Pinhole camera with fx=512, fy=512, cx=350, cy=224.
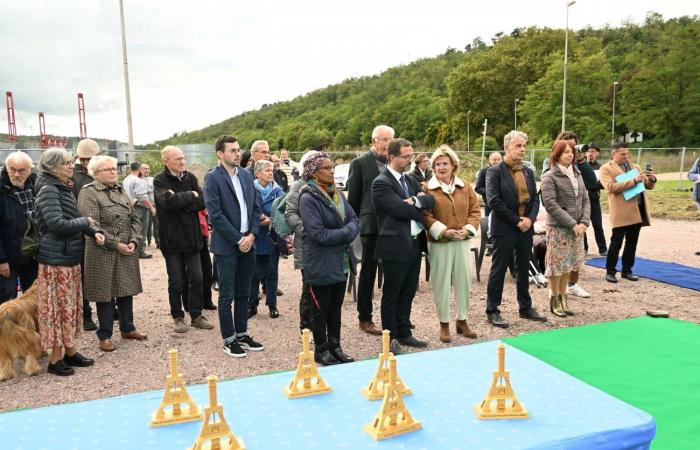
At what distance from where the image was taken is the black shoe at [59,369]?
167 inches

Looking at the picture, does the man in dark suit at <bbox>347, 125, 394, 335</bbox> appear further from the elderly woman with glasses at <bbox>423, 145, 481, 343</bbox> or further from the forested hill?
the forested hill

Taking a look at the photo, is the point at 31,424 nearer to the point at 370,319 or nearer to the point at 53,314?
the point at 53,314

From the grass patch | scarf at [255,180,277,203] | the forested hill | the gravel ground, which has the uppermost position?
the forested hill

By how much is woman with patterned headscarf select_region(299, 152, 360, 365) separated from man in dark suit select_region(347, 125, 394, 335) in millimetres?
676

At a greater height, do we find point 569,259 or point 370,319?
point 569,259

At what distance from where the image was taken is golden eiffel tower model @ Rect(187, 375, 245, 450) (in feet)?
6.75

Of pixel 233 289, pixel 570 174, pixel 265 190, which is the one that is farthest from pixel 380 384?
pixel 570 174

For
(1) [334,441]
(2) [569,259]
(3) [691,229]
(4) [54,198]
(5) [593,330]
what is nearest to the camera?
(1) [334,441]

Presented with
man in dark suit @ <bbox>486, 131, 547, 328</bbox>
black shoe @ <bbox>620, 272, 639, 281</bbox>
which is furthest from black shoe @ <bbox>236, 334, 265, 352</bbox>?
black shoe @ <bbox>620, 272, 639, 281</bbox>

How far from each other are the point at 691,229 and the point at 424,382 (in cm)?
1230

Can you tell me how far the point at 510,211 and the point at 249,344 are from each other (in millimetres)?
2892

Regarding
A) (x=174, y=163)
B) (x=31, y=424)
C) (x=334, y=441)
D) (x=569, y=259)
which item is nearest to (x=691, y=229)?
(x=569, y=259)

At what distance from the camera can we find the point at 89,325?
5.49 m

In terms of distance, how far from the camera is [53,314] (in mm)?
4164
